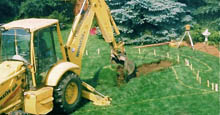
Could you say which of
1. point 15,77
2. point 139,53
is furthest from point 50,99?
point 139,53

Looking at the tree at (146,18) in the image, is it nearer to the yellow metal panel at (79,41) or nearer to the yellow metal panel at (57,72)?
the yellow metal panel at (79,41)

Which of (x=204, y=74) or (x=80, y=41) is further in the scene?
(x=204, y=74)

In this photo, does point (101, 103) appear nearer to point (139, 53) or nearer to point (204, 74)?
point (204, 74)

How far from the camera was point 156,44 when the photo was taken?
21.1 m

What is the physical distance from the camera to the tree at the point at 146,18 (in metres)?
21.3

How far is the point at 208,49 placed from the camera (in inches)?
814

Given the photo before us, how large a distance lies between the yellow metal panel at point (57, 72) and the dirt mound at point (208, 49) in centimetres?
1151

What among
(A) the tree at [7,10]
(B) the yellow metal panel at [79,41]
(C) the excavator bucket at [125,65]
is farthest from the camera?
(A) the tree at [7,10]

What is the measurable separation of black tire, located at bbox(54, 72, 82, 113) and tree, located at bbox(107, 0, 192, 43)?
10.6 metres

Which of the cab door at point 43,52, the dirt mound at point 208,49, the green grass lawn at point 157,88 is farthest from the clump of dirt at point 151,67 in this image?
the cab door at point 43,52

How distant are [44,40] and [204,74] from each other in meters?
8.44

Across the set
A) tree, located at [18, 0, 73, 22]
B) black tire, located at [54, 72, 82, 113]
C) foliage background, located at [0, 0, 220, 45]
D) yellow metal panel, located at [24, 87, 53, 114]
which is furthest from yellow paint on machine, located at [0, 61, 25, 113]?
tree, located at [18, 0, 73, 22]

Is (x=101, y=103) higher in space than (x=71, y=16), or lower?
lower

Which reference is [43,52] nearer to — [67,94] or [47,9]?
[67,94]
